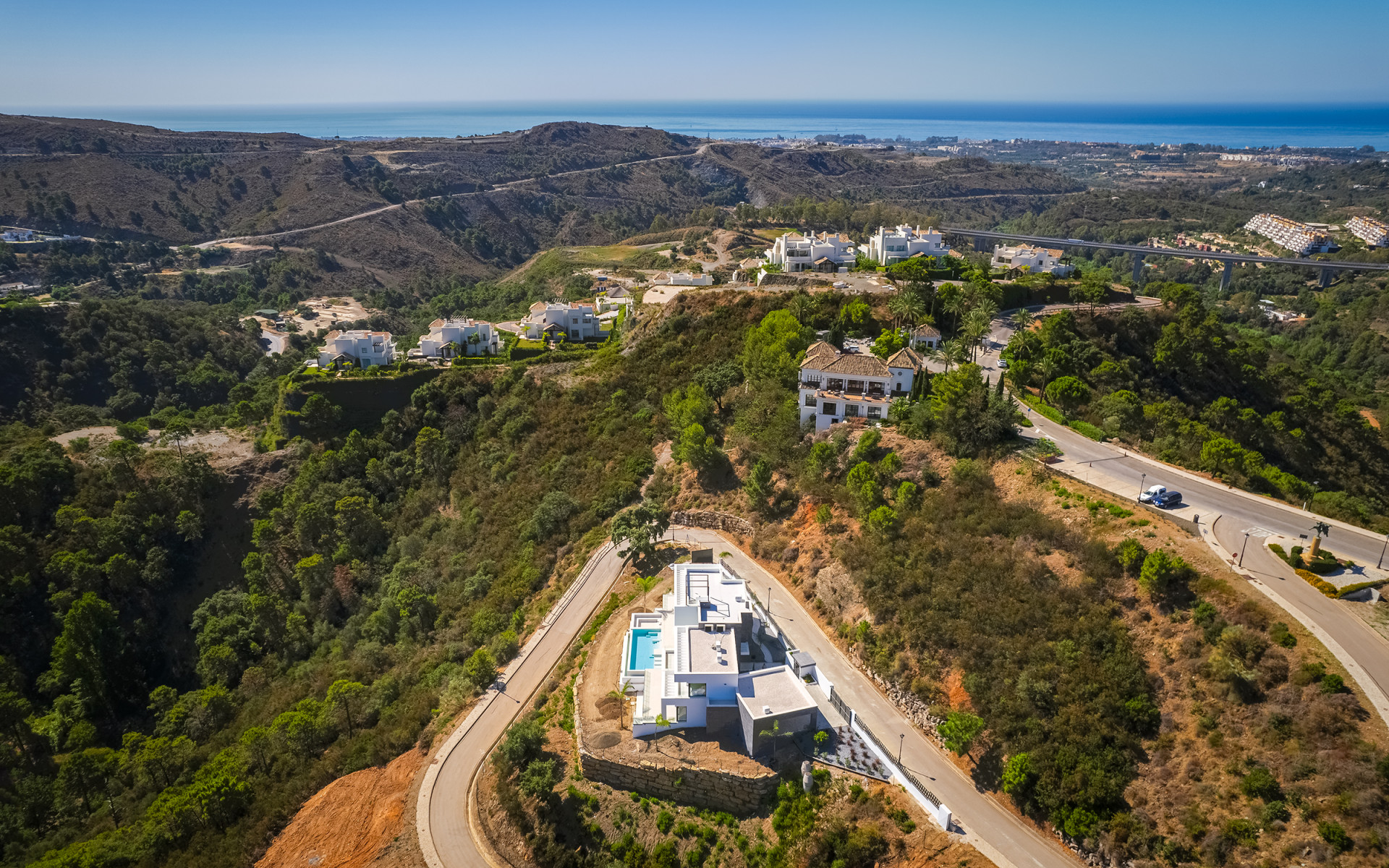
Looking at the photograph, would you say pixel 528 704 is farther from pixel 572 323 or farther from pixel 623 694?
pixel 572 323

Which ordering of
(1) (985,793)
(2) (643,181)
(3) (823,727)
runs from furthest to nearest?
(2) (643,181) < (3) (823,727) < (1) (985,793)

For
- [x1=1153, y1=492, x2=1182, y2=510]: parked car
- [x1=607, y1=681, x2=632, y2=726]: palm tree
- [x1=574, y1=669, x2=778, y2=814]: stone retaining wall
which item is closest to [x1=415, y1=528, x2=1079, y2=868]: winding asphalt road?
[x1=607, y1=681, x2=632, y2=726]: palm tree

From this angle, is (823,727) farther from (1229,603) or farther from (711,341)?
(711,341)

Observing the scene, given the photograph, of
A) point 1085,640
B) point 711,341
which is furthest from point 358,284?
point 1085,640

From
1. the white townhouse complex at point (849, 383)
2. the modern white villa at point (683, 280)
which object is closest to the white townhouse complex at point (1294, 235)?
the modern white villa at point (683, 280)

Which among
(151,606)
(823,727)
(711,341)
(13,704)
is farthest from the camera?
(711,341)

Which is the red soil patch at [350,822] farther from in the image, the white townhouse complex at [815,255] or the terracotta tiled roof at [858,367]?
the white townhouse complex at [815,255]

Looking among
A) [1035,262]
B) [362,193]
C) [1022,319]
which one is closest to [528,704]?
[1022,319]
